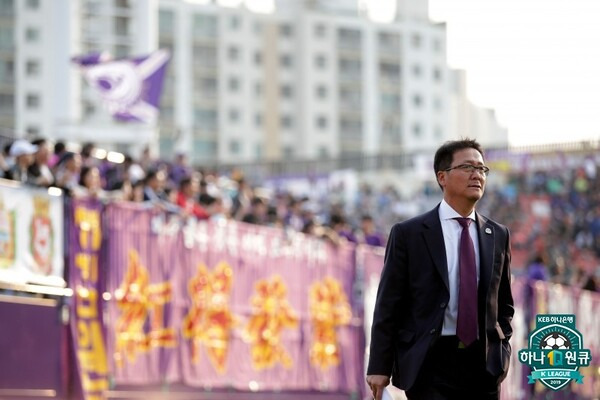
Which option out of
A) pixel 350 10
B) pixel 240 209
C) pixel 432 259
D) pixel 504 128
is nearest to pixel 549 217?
pixel 240 209

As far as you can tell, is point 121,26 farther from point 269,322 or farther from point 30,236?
point 30,236

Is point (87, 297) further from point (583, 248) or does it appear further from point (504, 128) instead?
point (504, 128)

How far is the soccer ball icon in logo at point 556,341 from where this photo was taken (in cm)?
808

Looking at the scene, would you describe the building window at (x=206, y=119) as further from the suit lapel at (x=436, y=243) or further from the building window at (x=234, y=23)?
the suit lapel at (x=436, y=243)

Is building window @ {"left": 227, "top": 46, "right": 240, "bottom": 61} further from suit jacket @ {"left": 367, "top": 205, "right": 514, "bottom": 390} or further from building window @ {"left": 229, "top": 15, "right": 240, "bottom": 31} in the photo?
suit jacket @ {"left": 367, "top": 205, "right": 514, "bottom": 390}

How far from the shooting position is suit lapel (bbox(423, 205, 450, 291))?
26.3 feet

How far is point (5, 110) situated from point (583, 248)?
2644 inches

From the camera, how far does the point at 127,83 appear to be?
101 ft

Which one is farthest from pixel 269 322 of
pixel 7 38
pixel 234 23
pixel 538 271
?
pixel 234 23

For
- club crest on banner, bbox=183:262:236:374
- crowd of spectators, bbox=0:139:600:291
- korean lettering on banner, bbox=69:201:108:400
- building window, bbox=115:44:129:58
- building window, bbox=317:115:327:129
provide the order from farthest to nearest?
building window, bbox=317:115:327:129, building window, bbox=115:44:129:58, club crest on banner, bbox=183:262:236:374, crowd of spectators, bbox=0:139:600:291, korean lettering on banner, bbox=69:201:108:400

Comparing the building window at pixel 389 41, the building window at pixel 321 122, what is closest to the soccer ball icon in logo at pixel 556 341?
the building window at pixel 321 122

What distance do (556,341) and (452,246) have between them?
2.42 feet

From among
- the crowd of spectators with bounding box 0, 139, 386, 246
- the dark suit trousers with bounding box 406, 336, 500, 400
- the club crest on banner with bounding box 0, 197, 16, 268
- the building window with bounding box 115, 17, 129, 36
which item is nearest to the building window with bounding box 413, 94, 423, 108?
the building window with bounding box 115, 17, 129, 36

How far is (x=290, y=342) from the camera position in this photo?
20672 mm
